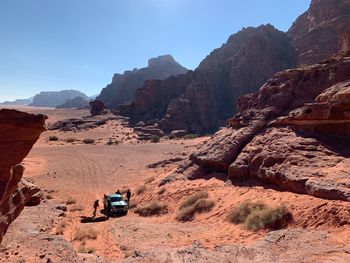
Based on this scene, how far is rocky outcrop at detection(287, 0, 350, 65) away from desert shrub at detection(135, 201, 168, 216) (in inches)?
2401

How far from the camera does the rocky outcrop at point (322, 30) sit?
72.6 metres

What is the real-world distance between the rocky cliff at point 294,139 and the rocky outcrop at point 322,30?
176ft

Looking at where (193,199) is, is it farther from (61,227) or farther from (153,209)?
(61,227)

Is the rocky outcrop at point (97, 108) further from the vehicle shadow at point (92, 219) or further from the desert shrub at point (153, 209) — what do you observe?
the desert shrub at point (153, 209)

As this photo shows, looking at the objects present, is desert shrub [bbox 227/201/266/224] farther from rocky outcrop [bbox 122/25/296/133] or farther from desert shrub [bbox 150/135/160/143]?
rocky outcrop [bbox 122/25/296/133]

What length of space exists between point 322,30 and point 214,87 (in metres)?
30.5

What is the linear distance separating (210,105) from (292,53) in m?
28.0

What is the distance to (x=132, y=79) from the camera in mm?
153500

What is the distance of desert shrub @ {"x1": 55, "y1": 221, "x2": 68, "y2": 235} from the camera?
1553cm

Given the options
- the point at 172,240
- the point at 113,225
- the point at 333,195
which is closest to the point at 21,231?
the point at 113,225

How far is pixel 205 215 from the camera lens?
1623 cm

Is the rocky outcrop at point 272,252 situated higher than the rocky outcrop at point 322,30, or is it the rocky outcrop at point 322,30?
the rocky outcrop at point 322,30

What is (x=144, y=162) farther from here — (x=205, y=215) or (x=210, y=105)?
(x=210, y=105)

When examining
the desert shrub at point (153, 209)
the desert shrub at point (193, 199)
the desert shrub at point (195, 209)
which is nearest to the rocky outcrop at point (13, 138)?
the desert shrub at point (195, 209)
